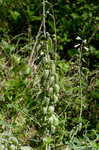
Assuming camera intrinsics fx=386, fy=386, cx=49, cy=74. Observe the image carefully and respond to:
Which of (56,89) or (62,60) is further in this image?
(62,60)

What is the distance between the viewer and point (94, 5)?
450cm

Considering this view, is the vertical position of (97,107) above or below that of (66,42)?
below

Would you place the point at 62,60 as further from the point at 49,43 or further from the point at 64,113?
the point at 49,43

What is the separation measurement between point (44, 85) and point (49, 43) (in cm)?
27

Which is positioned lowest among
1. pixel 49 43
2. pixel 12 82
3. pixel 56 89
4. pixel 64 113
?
pixel 64 113

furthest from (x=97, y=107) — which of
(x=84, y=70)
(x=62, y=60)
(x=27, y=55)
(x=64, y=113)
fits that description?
(x=27, y=55)

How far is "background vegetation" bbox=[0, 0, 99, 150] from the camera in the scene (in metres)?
2.79

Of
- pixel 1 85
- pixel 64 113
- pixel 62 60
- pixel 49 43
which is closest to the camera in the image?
pixel 49 43

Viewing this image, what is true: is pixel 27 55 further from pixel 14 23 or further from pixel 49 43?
pixel 49 43

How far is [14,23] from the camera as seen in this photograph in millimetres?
4883

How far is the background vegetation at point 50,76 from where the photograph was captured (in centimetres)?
279

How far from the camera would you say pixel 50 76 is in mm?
2400

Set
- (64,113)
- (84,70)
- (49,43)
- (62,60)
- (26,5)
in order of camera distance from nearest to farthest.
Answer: (49,43) < (64,113) < (84,70) < (62,60) < (26,5)

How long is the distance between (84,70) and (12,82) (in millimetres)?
834
